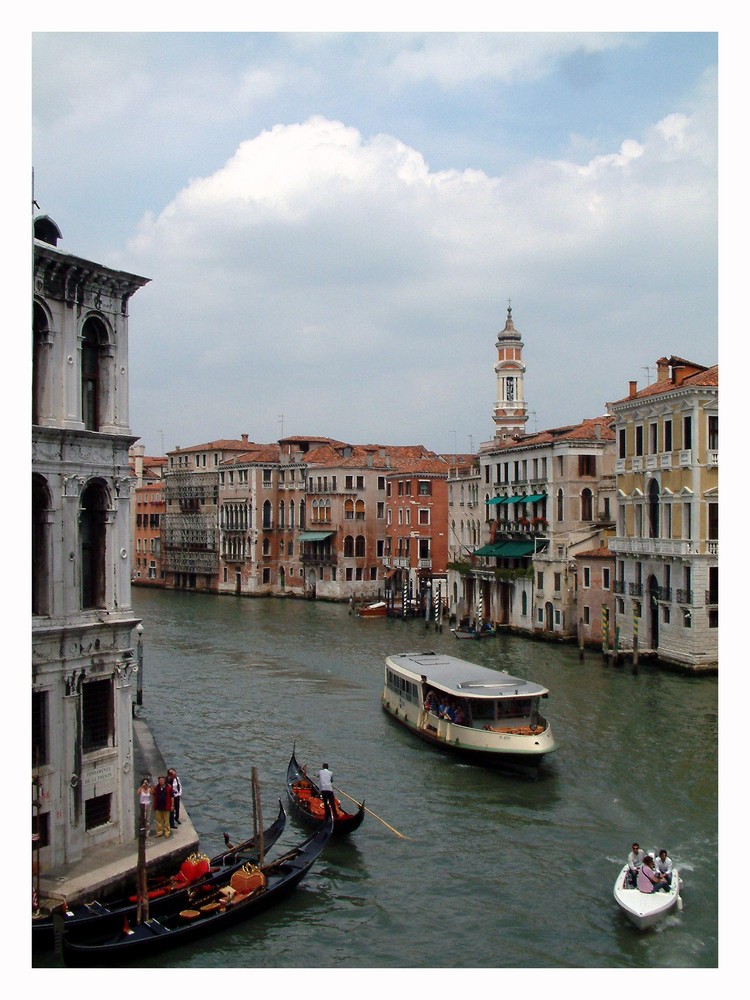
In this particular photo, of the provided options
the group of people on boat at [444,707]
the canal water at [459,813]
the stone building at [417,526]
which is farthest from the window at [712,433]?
the stone building at [417,526]

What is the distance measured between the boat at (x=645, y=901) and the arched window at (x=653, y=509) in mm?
15928

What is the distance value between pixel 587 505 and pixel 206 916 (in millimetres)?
24139

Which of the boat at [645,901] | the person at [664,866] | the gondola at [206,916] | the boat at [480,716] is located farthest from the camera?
the boat at [480,716]

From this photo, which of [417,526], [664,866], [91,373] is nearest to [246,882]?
[664,866]

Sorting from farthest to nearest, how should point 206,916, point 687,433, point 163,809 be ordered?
point 687,433 → point 163,809 → point 206,916

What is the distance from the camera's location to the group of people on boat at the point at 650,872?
35.6 ft

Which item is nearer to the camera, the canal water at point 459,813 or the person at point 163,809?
the canal water at point 459,813

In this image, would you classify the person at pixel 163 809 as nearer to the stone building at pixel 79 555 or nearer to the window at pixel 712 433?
the stone building at pixel 79 555

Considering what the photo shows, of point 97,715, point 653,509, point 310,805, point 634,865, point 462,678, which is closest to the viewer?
point 97,715

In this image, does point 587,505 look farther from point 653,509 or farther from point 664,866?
point 664,866

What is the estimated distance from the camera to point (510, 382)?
182 ft

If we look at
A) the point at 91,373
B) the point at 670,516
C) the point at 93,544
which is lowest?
the point at 93,544

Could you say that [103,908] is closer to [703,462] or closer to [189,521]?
[703,462]

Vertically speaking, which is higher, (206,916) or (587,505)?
(587,505)
